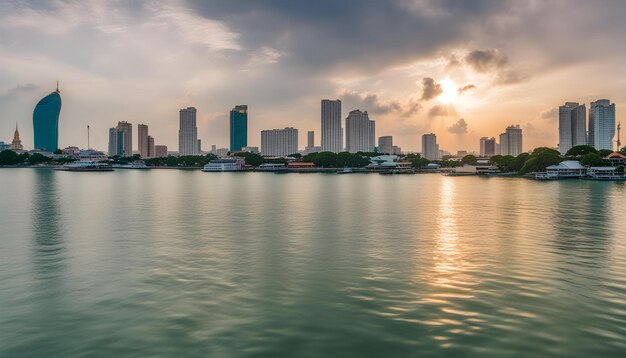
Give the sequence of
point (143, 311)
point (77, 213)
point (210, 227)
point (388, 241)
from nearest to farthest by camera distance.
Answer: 1. point (143, 311)
2. point (388, 241)
3. point (210, 227)
4. point (77, 213)

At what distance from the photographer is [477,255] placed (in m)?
32.4

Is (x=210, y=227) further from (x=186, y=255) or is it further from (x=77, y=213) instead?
(x=77, y=213)

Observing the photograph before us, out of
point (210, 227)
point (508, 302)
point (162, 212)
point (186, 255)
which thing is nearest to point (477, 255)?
point (508, 302)

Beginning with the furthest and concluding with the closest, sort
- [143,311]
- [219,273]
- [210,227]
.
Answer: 1. [210,227]
2. [219,273]
3. [143,311]

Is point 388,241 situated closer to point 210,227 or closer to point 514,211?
point 210,227

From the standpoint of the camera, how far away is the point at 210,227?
46.4 metres

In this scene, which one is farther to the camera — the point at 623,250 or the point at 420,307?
the point at 623,250

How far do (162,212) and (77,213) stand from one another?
1108cm

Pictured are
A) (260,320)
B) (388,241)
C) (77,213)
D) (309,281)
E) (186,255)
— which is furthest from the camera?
(77,213)

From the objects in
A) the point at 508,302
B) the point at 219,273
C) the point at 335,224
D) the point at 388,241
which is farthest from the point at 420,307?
the point at 335,224

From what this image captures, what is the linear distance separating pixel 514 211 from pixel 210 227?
4325 centimetres

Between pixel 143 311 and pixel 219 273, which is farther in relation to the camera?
pixel 219 273

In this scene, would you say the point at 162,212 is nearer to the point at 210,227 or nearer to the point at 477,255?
the point at 210,227

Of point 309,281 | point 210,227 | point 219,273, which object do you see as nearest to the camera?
point 309,281
